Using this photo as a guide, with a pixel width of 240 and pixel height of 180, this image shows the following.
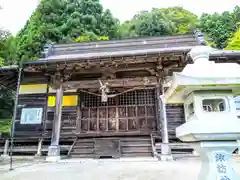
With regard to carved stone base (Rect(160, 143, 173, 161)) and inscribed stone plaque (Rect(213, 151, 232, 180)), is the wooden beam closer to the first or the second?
carved stone base (Rect(160, 143, 173, 161))

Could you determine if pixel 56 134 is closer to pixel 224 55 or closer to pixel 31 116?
pixel 31 116

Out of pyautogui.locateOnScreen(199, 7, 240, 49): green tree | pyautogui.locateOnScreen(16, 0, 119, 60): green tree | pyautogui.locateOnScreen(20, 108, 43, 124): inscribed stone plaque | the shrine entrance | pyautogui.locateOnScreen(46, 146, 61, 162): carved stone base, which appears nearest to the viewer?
pyautogui.locateOnScreen(46, 146, 61, 162): carved stone base

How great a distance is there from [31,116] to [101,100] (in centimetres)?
344

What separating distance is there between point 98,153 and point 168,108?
375 cm

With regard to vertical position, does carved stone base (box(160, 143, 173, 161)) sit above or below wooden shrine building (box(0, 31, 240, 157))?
below

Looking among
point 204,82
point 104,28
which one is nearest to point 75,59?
point 204,82

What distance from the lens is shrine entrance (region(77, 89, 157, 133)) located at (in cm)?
870

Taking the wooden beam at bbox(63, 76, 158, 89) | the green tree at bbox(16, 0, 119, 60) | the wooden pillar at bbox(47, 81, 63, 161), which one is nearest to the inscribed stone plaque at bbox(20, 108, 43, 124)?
the wooden pillar at bbox(47, 81, 63, 161)

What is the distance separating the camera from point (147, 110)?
878cm

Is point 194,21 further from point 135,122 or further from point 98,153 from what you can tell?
point 98,153

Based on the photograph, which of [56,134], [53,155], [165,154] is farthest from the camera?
[56,134]

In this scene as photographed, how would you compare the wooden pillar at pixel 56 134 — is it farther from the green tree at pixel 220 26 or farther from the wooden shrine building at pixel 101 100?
the green tree at pixel 220 26

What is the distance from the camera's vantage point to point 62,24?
74.5 feet

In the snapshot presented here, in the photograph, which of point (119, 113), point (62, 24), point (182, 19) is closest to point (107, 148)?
point (119, 113)
